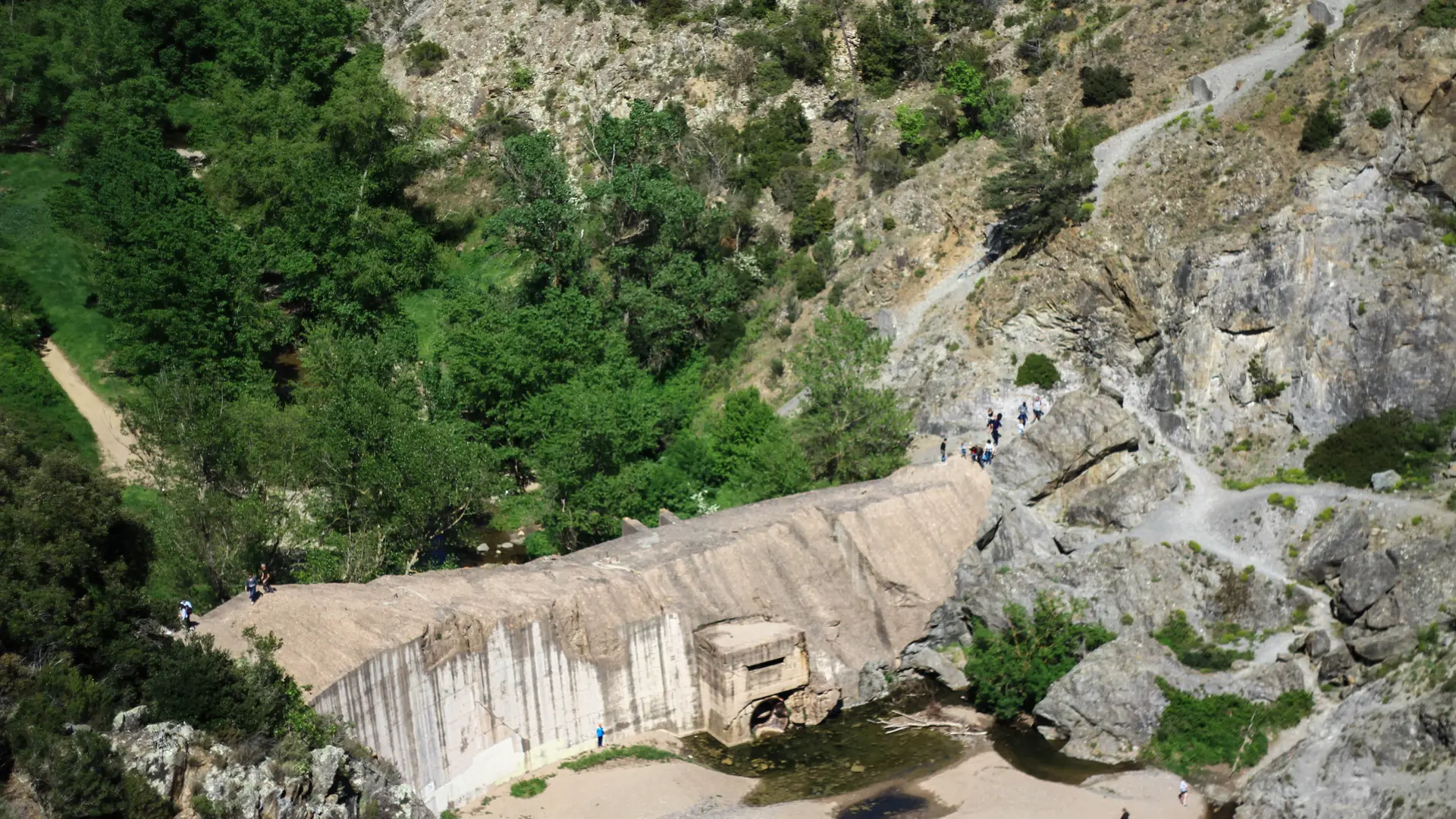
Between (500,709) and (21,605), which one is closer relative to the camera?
(21,605)

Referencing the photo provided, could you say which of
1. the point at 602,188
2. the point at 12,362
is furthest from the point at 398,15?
the point at 12,362

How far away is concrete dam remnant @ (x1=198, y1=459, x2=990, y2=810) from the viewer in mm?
47594

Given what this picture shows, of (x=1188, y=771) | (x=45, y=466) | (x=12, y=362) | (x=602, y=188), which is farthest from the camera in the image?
(x=602, y=188)

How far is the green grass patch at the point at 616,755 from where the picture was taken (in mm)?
52125

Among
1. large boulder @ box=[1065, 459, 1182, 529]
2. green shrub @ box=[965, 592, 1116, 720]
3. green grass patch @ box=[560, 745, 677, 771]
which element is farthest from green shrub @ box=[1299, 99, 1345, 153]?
green grass patch @ box=[560, 745, 677, 771]

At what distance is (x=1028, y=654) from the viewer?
55906 mm

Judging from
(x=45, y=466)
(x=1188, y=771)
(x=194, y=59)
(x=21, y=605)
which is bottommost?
(x=1188, y=771)

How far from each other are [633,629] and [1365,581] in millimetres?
25779

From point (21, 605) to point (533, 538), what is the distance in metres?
28.4

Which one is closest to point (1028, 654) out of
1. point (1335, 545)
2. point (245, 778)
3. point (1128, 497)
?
point (1128, 497)

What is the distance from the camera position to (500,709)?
2007 inches

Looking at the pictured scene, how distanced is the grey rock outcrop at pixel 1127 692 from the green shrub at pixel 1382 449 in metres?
8.92

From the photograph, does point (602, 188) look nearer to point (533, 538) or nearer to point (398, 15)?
point (533, 538)

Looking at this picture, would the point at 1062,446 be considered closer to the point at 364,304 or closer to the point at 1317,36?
the point at 1317,36
